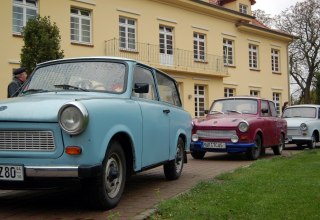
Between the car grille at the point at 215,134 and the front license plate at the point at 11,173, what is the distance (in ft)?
25.0

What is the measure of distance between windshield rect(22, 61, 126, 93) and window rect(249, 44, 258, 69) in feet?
90.9

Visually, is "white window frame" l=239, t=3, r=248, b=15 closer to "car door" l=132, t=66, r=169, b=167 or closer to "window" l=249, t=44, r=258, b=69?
"window" l=249, t=44, r=258, b=69

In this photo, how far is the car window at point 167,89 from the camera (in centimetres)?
767

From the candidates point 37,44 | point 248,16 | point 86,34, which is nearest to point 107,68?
point 37,44

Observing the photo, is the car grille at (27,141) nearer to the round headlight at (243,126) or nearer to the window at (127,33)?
the round headlight at (243,126)

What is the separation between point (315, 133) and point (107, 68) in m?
12.6

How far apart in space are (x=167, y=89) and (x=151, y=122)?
5.61 feet

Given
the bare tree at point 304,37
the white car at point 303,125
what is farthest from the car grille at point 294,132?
the bare tree at point 304,37

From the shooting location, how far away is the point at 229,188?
261 inches

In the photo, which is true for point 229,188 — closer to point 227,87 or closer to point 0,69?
point 0,69

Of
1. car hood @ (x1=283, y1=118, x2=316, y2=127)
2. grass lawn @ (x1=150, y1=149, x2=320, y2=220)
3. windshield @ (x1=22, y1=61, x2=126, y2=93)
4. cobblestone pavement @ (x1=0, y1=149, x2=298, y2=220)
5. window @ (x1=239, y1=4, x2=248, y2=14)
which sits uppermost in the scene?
window @ (x1=239, y1=4, x2=248, y2=14)

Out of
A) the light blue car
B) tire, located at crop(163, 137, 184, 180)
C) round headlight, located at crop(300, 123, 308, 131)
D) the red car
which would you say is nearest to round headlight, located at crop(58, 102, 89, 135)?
the light blue car

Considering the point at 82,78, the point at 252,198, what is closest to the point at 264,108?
the point at 252,198

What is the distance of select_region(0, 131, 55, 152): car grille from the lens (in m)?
4.82
